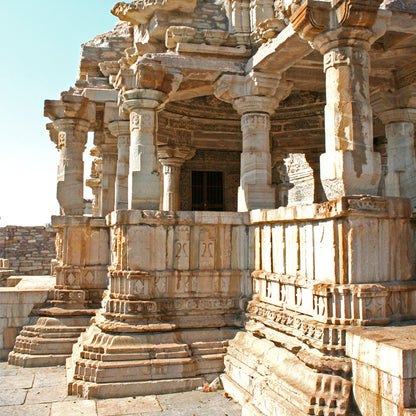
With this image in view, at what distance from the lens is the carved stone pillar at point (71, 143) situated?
30.9ft

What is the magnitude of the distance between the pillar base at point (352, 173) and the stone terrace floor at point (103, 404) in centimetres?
278

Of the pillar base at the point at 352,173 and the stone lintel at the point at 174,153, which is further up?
the stone lintel at the point at 174,153

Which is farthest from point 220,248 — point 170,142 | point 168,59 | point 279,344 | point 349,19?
point 170,142

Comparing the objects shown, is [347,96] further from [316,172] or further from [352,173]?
[316,172]

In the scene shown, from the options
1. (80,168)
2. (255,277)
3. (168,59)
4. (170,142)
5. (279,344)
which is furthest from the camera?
(170,142)

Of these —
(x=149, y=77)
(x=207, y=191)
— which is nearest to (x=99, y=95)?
(x=149, y=77)

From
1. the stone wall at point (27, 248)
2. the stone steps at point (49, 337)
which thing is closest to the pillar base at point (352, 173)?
the stone steps at point (49, 337)

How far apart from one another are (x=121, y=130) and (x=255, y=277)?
446 cm

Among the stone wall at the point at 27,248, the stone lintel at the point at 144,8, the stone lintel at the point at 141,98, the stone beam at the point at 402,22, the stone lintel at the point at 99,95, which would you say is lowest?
the stone wall at the point at 27,248

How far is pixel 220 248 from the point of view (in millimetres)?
7227

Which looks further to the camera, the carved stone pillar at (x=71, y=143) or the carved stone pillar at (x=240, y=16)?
the carved stone pillar at (x=71, y=143)

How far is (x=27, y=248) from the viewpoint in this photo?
79.8 ft

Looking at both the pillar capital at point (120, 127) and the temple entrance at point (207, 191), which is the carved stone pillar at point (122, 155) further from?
the temple entrance at point (207, 191)

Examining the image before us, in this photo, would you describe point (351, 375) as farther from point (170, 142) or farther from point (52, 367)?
point (170, 142)
